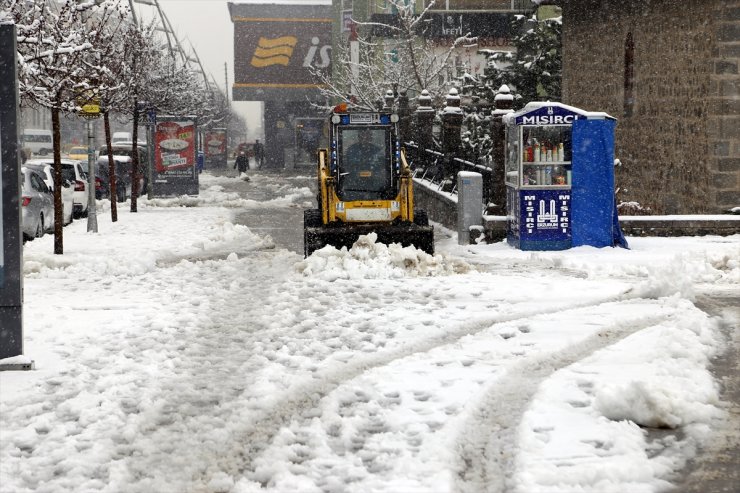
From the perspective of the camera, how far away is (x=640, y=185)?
84.2ft

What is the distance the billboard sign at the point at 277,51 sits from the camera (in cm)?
8488

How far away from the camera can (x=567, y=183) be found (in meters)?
18.5

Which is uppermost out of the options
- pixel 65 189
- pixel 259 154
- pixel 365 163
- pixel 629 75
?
pixel 629 75

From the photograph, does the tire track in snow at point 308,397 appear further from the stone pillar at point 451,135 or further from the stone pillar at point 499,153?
the stone pillar at point 451,135

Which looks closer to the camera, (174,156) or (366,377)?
(366,377)

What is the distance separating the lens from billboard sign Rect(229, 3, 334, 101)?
84875 millimetres

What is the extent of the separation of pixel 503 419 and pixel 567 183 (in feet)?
38.3

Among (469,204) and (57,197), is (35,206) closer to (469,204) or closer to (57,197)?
(57,197)

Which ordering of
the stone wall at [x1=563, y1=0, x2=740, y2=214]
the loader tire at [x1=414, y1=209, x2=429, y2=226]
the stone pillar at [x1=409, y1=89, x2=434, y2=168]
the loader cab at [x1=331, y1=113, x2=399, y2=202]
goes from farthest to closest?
the stone pillar at [x1=409, y1=89, x2=434, y2=168]
the stone wall at [x1=563, y1=0, x2=740, y2=214]
the loader cab at [x1=331, y1=113, x2=399, y2=202]
the loader tire at [x1=414, y1=209, x2=429, y2=226]

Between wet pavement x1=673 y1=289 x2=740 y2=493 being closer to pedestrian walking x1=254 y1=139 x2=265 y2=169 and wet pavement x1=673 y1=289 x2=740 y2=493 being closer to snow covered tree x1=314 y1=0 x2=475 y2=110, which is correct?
snow covered tree x1=314 y1=0 x2=475 y2=110

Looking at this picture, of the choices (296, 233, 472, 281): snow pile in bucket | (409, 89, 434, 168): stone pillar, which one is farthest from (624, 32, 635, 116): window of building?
(296, 233, 472, 281): snow pile in bucket

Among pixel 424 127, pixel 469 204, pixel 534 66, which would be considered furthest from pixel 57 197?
pixel 534 66

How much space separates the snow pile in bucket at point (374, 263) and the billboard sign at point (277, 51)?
225ft

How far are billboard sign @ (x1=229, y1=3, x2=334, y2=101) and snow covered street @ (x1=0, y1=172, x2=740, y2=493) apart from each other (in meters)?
69.6
